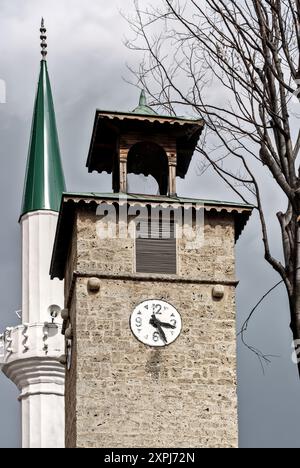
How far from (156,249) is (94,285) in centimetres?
150

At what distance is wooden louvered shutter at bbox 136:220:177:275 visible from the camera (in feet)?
81.9

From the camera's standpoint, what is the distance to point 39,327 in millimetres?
32562

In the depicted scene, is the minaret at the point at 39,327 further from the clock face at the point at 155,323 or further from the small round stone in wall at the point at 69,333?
the clock face at the point at 155,323

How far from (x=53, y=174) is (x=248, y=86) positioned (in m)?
22.1

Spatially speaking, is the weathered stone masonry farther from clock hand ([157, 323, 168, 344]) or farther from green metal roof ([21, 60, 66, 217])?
green metal roof ([21, 60, 66, 217])

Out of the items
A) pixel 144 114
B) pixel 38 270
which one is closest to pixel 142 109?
pixel 144 114

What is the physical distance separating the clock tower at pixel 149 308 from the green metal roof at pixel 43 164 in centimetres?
763

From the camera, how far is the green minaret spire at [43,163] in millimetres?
33844

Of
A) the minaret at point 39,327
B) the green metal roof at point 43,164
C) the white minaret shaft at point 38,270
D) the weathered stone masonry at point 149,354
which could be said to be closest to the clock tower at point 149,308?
the weathered stone masonry at point 149,354

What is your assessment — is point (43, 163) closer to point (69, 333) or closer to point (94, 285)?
point (69, 333)

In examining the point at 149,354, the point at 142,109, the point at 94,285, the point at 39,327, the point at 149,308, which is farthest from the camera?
the point at 39,327
